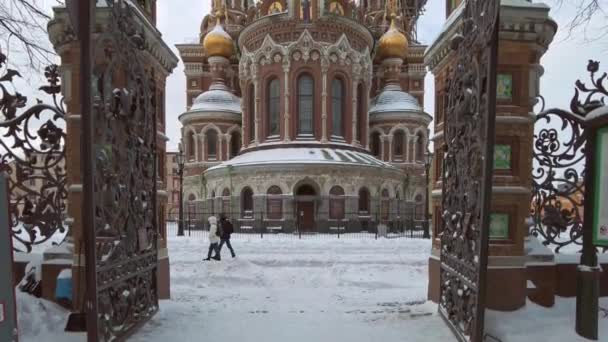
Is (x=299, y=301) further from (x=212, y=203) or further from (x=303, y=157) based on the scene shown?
(x=212, y=203)

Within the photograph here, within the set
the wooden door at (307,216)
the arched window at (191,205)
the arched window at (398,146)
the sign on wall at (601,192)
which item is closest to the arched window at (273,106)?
→ the wooden door at (307,216)

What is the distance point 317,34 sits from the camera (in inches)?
1024

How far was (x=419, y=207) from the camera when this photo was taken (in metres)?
32.0

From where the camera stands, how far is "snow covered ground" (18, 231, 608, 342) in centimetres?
443

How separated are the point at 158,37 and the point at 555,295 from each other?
6.45 metres

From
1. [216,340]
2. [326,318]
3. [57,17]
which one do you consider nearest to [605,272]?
[326,318]

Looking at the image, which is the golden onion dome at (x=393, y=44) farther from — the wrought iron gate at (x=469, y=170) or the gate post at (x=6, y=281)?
the gate post at (x=6, y=281)

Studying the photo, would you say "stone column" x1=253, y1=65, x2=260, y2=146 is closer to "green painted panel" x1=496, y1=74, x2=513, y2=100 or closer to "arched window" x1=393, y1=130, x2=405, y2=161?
"arched window" x1=393, y1=130, x2=405, y2=161

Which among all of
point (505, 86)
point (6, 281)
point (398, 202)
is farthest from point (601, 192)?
point (398, 202)

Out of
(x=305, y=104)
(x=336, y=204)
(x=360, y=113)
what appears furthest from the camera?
(x=360, y=113)

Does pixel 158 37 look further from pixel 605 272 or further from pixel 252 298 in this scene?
pixel 605 272

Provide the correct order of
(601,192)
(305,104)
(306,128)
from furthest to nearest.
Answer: (305,104)
(306,128)
(601,192)

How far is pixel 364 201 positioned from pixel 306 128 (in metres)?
6.27


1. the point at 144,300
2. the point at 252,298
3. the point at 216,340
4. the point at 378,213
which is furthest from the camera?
the point at 378,213
